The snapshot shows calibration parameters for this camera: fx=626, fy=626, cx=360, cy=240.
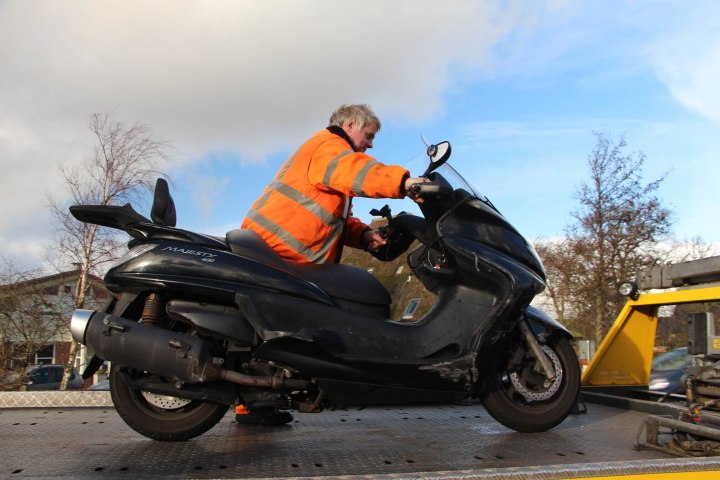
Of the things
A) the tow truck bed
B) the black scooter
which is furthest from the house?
the black scooter

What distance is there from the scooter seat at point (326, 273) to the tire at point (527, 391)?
2.38ft

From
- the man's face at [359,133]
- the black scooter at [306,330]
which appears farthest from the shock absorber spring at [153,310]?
the man's face at [359,133]

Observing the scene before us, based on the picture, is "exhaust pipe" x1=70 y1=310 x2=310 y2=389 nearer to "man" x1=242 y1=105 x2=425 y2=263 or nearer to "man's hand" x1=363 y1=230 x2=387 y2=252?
"man" x1=242 y1=105 x2=425 y2=263

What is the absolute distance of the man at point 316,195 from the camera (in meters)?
2.95

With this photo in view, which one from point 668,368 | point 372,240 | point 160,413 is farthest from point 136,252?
point 668,368

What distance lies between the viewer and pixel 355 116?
11.3 feet

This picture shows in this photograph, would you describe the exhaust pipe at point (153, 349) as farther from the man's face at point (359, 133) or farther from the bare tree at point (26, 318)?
the bare tree at point (26, 318)

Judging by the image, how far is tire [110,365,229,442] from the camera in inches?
113

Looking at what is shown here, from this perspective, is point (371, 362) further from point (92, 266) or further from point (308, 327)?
point (92, 266)

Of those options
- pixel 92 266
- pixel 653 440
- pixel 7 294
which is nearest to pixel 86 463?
pixel 653 440

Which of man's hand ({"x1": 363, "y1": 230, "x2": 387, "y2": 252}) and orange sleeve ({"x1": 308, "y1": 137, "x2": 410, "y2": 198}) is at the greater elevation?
orange sleeve ({"x1": 308, "y1": 137, "x2": 410, "y2": 198})

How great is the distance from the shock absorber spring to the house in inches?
459

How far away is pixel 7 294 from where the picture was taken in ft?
48.8

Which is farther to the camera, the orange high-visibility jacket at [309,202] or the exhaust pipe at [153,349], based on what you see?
the orange high-visibility jacket at [309,202]
